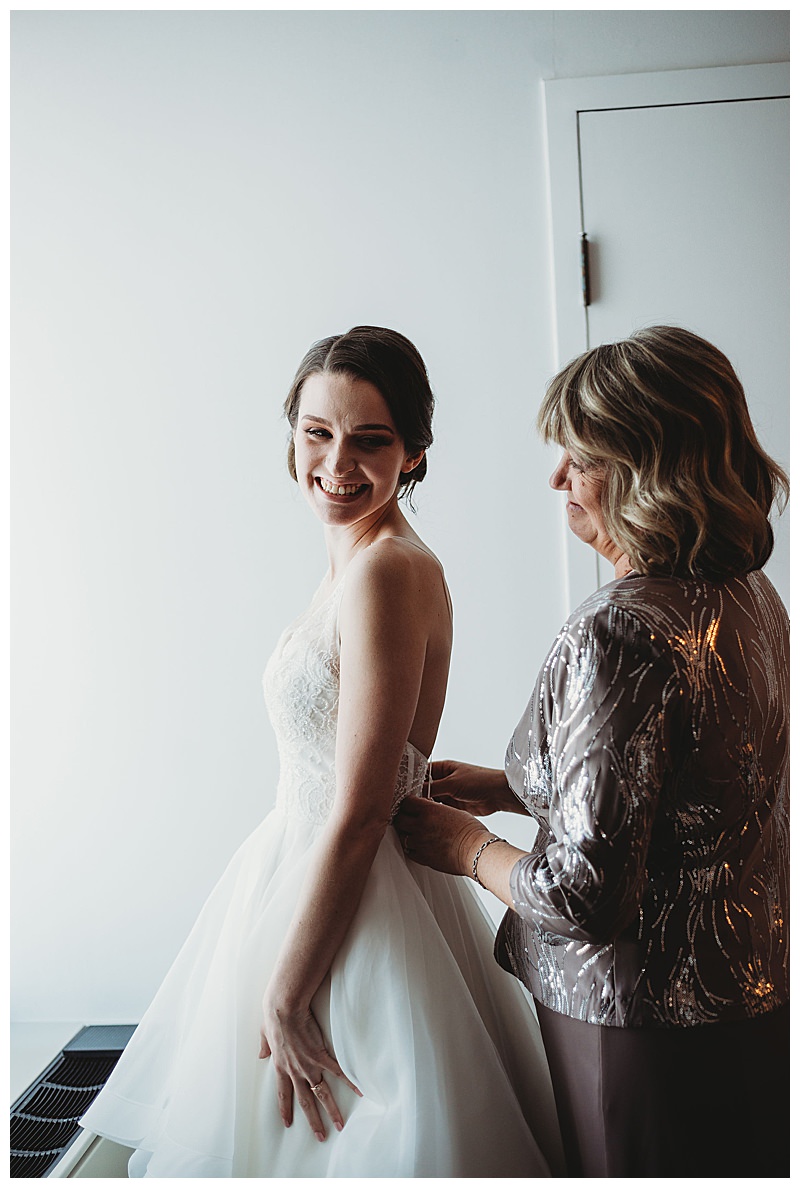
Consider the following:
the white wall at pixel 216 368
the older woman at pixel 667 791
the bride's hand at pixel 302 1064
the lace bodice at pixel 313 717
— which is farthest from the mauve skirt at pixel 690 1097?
the white wall at pixel 216 368

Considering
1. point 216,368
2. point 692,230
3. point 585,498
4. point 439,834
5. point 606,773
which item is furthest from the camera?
point 216,368

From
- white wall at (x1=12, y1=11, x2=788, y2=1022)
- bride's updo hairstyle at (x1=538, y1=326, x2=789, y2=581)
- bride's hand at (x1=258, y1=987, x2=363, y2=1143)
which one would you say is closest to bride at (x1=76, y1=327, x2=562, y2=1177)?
bride's hand at (x1=258, y1=987, x2=363, y2=1143)

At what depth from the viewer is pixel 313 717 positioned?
1.27 metres

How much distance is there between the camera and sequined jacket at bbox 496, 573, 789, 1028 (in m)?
0.90

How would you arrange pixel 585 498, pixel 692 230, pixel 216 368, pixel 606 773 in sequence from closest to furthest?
1. pixel 606 773
2. pixel 585 498
3. pixel 692 230
4. pixel 216 368

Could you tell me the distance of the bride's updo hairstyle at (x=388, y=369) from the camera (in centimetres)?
126

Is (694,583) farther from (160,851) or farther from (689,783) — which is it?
(160,851)

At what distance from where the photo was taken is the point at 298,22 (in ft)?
7.02

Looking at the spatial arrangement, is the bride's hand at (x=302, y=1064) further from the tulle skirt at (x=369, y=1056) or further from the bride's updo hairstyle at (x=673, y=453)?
the bride's updo hairstyle at (x=673, y=453)

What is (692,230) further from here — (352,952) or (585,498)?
(352,952)

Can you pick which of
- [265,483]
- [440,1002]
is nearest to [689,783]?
[440,1002]

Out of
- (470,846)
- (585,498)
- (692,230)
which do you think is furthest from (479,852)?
(692,230)

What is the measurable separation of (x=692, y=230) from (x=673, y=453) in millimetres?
1339

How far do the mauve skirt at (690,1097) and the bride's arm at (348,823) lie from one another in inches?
12.4
